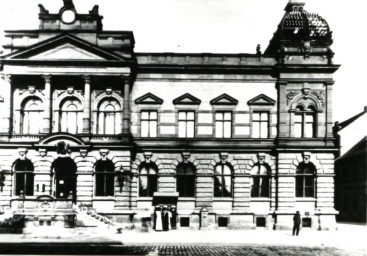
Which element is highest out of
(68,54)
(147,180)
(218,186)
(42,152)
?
(68,54)

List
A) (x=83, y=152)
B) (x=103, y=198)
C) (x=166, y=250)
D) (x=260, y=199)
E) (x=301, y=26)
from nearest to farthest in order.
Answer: (x=166, y=250), (x=83, y=152), (x=103, y=198), (x=260, y=199), (x=301, y=26)

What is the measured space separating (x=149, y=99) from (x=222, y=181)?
8.51 m

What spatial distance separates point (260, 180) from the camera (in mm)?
40812

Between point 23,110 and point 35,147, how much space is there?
352 centimetres

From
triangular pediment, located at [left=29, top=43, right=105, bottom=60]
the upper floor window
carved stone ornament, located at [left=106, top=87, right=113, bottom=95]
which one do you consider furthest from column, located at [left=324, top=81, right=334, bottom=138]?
triangular pediment, located at [left=29, top=43, right=105, bottom=60]

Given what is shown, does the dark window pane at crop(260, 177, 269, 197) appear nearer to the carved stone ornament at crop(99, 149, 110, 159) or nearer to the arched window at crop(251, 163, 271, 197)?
the arched window at crop(251, 163, 271, 197)

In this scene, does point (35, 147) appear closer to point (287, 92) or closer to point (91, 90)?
point (91, 90)

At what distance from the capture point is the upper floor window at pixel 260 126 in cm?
4123

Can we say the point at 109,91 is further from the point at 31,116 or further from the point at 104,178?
the point at 104,178

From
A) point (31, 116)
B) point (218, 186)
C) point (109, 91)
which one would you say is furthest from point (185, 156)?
point (31, 116)

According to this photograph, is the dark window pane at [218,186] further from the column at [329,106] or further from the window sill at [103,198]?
the column at [329,106]

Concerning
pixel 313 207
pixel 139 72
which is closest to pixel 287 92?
pixel 313 207

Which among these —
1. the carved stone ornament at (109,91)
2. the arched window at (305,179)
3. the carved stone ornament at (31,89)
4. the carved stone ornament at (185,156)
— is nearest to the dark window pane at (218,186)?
the carved stone ornament at (185,156)

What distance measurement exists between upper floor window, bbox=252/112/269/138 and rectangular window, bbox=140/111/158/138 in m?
7.68
